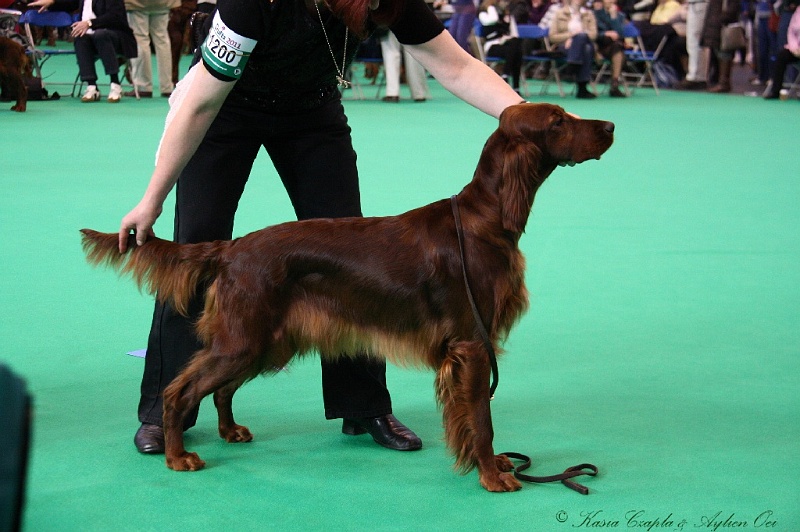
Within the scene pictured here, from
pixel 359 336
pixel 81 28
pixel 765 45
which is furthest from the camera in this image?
pixel 765 45

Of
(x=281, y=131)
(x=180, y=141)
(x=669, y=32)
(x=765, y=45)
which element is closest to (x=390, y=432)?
(x=281, y=131)

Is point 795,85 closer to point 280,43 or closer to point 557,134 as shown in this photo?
point 557,134

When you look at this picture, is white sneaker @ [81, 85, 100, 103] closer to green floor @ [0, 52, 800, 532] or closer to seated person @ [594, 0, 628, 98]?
green floor @ [0, 52, 800, 532]

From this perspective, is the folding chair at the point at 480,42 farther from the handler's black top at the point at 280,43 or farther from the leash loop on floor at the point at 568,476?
the leash loop on floor at the point at 568,476

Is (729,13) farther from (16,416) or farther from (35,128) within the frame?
(16,416)

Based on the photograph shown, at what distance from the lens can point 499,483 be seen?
285 centimetres

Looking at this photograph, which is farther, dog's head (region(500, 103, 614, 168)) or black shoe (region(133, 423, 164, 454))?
black shoe (region(133, 423, 164, 454))

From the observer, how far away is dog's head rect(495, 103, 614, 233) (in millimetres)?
2775

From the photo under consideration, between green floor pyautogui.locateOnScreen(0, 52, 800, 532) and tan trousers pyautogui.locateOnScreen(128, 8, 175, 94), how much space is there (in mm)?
6296

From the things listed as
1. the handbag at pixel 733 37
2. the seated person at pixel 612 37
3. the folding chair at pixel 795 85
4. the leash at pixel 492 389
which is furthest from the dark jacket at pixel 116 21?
the leash at pixel 492 389

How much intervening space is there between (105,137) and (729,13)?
9817 millimetres

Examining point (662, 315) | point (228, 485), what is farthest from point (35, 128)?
point (228, 485)

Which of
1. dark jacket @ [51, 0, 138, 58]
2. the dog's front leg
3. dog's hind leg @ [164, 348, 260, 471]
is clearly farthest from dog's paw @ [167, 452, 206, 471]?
dark jacket @ [51, 0, 138, 58]

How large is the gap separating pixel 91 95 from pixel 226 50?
11.1 meters
